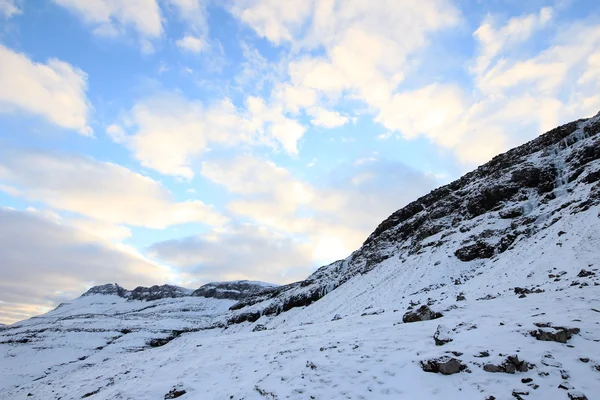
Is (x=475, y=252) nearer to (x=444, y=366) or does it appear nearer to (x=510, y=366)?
(x=510, y=366)

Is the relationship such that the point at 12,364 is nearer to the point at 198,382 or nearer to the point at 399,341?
the point at 198,382

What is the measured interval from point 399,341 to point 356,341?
74.3 inches

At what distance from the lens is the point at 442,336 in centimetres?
1131

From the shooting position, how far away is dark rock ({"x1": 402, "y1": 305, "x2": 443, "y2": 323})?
1523cm

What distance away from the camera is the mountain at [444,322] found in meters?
9.07

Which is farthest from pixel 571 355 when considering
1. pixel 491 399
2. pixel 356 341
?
pixel 356 341

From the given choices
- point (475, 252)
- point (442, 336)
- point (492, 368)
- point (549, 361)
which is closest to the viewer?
point (549, 361)

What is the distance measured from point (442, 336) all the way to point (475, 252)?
24.6m

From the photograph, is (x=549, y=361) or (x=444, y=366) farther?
(x=444, y=366)

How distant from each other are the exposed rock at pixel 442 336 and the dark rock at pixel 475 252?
76.2 ft

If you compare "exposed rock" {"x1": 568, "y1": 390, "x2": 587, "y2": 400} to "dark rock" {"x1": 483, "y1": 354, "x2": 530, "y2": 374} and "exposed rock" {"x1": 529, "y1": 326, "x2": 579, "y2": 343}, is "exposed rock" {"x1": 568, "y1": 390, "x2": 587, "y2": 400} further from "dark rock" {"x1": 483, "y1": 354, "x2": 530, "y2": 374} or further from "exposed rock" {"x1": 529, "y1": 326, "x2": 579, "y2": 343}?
"exposed rock" {"x1": 529, "y1": 326, "x2": 579, "y2": 343}

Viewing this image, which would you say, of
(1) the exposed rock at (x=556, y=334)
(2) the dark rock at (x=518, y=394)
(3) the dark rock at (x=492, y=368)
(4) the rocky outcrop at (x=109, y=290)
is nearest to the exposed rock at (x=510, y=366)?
(3) the dark rock at (x=492, y=368)

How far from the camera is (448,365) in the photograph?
913 centimetres

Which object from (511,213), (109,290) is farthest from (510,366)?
(109,290)
